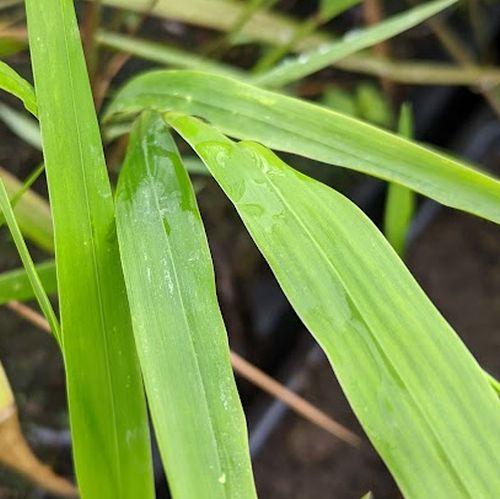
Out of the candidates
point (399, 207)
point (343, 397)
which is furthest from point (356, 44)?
point (343, 397)

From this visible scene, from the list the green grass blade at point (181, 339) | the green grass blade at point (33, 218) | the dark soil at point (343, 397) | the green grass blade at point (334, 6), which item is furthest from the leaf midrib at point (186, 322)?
the dark soil at point (343, 397)

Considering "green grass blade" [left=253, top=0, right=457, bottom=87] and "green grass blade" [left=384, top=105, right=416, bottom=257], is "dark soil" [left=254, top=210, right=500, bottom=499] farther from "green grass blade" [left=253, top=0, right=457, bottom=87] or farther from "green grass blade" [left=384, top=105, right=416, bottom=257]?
"green grass blade" [left=253, top=0, right=457, bottom=87]

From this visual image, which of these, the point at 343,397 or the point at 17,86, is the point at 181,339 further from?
the point at 343,397

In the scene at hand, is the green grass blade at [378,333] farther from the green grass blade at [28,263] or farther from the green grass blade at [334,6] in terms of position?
the green grass blade at [334,6]

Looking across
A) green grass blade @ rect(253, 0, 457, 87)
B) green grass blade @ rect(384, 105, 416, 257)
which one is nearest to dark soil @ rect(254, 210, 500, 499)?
green grass blade @ rect(384, 105, 416, 257)

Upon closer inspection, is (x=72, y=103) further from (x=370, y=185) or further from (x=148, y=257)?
(x=370, y=185)
